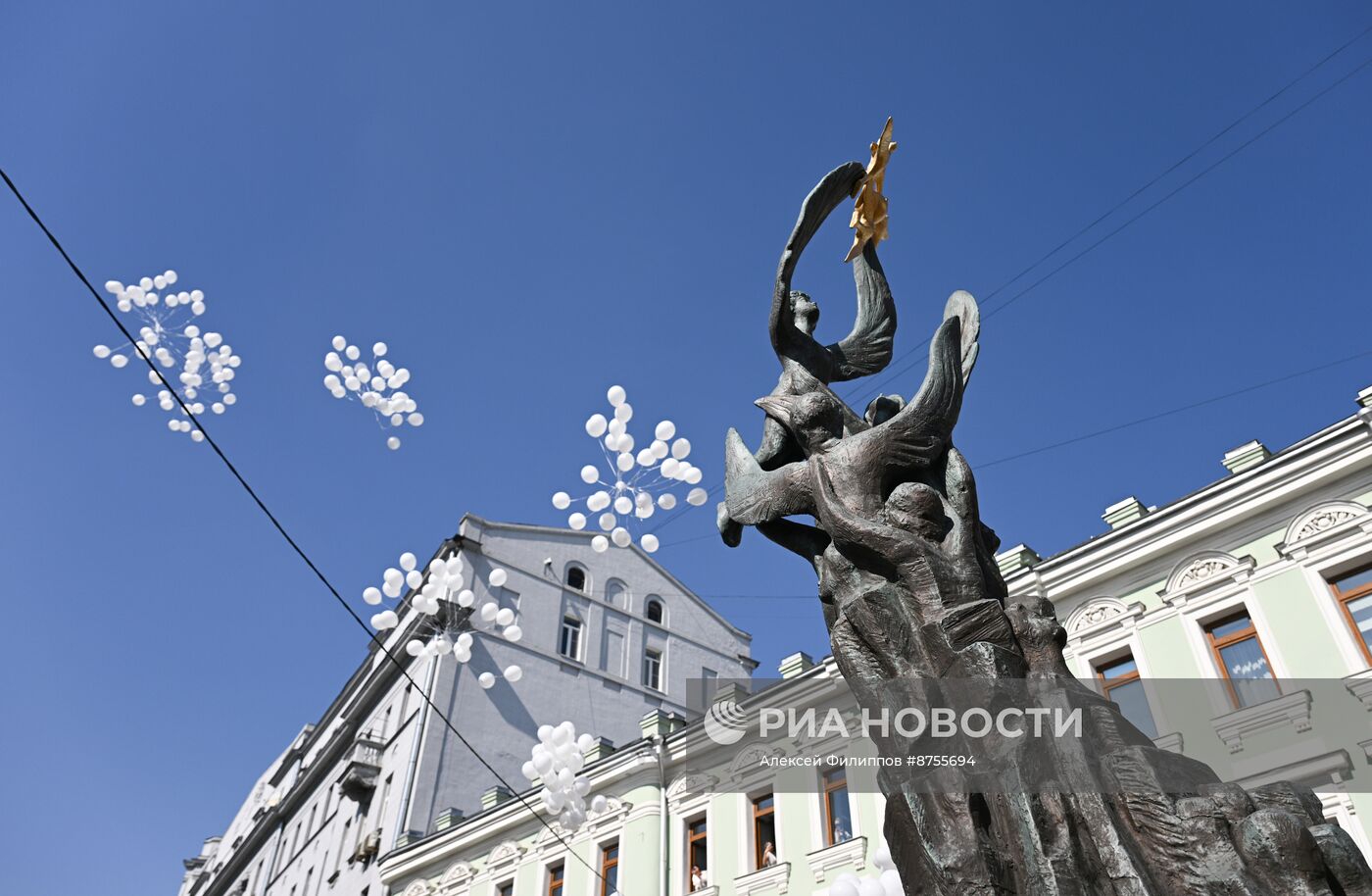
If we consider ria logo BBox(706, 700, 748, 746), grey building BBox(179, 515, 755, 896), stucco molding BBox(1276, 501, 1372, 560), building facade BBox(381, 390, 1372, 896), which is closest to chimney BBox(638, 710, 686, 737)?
building facade BBox(381, 390, 1372, 896)

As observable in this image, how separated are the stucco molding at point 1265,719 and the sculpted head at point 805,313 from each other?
8733 mm

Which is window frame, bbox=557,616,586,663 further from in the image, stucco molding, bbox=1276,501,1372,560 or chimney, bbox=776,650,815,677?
stucco molding, bbox=1276,501,1372,560

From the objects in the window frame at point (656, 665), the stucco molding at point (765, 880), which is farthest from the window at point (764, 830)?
the window frame at point (656, 665)

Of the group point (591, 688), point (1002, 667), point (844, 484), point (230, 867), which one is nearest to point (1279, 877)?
point (1002, 667)

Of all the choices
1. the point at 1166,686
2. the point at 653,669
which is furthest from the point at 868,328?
the point at 653,669

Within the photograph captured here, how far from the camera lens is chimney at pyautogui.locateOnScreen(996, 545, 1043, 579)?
14.2 meters

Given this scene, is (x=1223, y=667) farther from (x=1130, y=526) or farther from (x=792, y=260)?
(x=792, y=260)

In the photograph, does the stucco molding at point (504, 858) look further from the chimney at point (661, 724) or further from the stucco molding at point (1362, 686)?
the stucco molding at point (1362, 686)

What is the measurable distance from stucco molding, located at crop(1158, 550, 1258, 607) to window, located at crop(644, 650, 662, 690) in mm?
15457

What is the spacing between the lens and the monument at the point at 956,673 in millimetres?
2932

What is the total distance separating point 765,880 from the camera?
14.4 metres

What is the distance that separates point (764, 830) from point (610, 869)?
3022mm

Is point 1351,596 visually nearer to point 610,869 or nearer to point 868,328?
point 868,328

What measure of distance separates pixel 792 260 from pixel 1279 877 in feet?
11.0
